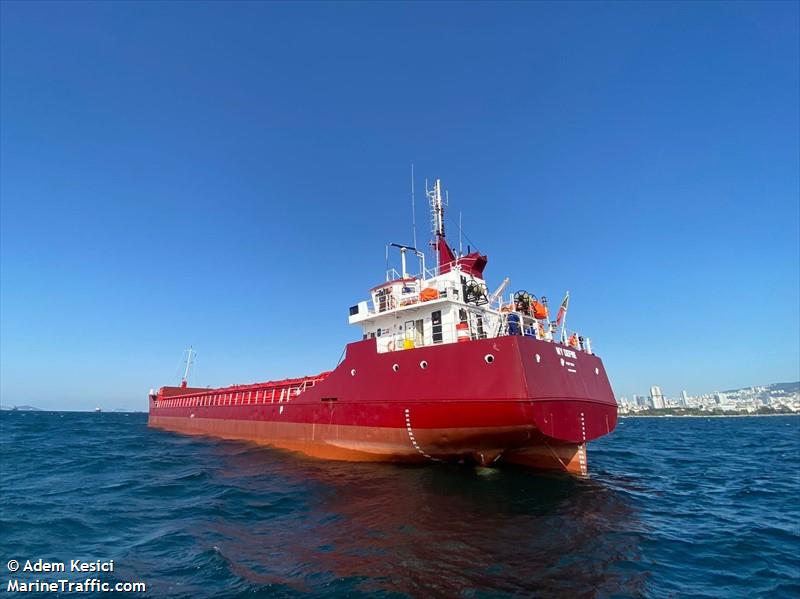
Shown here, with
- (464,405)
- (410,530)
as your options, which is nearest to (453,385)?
(464,405)

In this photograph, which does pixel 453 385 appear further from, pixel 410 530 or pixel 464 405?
pixel 410 530

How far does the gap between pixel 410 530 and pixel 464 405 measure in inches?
176

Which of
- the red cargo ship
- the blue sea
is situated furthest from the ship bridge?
the blue sea

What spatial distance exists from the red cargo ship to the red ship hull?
0.03 m

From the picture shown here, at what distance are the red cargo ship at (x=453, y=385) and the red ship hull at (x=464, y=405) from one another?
0.03 m

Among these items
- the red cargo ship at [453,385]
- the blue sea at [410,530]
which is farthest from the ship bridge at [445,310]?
the blue sea at [410,530]

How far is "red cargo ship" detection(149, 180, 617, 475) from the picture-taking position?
457 inches

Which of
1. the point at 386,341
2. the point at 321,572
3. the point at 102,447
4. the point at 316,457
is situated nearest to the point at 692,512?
the point at 321,572

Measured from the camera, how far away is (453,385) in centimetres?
1231

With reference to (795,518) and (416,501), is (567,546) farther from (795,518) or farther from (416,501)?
(795,518)

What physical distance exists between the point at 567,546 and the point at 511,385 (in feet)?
14.6

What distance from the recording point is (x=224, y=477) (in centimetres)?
1380

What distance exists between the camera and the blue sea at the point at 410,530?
5984 mm

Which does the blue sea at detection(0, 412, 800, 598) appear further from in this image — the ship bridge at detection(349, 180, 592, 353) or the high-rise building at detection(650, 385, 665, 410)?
the high-rise building at detection(650, 385, 665, 410)
